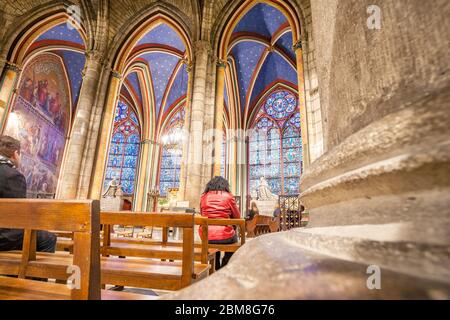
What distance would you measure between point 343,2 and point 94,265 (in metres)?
1.09

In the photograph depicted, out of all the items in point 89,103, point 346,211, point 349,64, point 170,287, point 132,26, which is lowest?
point 170,287

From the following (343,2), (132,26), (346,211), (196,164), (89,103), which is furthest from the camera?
(132,26)

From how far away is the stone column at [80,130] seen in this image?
5.88m

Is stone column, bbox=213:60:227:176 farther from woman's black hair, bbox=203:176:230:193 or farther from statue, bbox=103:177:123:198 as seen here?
statue, bbox=103:177:123:198

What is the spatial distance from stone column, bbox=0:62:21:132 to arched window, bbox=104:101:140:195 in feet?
22.8

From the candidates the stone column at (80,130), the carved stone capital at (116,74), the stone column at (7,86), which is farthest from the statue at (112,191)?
the carved stone capital at (116,74)

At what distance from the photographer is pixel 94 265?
609 mm

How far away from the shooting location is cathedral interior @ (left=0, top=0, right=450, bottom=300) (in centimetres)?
37

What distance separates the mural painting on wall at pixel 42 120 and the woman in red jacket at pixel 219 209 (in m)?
10.7

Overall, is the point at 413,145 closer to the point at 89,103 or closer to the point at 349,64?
the point at 349,64

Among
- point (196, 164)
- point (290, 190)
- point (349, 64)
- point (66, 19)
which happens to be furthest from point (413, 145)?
point (290, 190)
